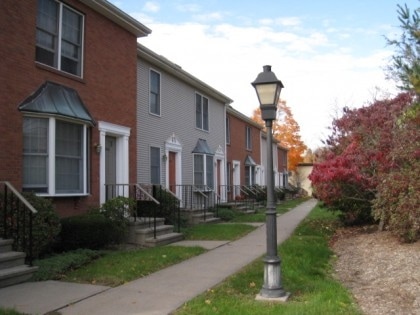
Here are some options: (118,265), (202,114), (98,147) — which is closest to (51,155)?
(98,147)

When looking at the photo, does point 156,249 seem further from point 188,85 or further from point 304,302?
point 188,85

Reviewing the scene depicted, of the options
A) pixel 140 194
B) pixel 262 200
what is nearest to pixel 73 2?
pixel 140 194

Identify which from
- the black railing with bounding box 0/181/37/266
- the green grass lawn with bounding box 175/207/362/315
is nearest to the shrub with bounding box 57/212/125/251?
the black railing with bounding box 0/181/37/266

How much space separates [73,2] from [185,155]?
9056mm

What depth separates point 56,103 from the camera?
1063 centimetres

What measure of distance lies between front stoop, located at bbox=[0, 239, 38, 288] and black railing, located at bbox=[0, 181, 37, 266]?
276 millimetres

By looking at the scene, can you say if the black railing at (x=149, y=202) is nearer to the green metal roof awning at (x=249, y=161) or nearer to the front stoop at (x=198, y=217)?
the front stoop at (x=198, y=217)

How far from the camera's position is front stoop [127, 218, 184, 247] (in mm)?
11734

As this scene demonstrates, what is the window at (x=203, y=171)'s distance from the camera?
67.7ft

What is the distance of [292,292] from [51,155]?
5.88 metres

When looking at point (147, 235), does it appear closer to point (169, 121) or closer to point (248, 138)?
point (169, 121)

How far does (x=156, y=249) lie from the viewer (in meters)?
11.0

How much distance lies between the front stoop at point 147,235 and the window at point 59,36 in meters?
3.90

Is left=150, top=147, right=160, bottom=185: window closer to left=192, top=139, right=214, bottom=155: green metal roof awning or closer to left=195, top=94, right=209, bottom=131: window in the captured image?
left=192, top=139, right=214, bottom=155: green metal roof awning
